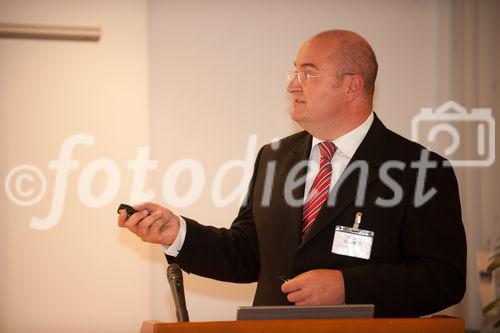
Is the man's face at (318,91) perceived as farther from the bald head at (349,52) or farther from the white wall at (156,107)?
the white wall at (156,107)

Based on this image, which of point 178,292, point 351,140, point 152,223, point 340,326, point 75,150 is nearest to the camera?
point 340,326

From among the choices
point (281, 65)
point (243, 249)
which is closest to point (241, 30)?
point (281, 65)

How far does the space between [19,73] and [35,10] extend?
373 millimetres

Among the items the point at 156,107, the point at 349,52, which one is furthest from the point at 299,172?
the point at 156,107

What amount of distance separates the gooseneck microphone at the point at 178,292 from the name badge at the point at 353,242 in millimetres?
695

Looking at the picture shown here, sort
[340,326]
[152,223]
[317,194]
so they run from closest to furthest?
[340,326], [152,223], [317,194]

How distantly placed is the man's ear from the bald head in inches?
0.6

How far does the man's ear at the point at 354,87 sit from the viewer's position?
2646 millimetres

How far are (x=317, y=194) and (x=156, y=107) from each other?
174 centimetres

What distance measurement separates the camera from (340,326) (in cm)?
164

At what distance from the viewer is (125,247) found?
3.91 meters

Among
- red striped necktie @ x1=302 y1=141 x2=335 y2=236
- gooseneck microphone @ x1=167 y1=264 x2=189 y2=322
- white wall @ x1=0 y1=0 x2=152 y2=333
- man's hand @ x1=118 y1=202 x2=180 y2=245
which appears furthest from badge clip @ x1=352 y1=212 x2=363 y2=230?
white wall @ x1=0 y1=0 x2=152 y2=333

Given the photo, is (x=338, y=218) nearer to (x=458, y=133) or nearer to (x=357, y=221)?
(x=357, y=221)

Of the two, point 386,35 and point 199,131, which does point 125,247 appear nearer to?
point 199,131
